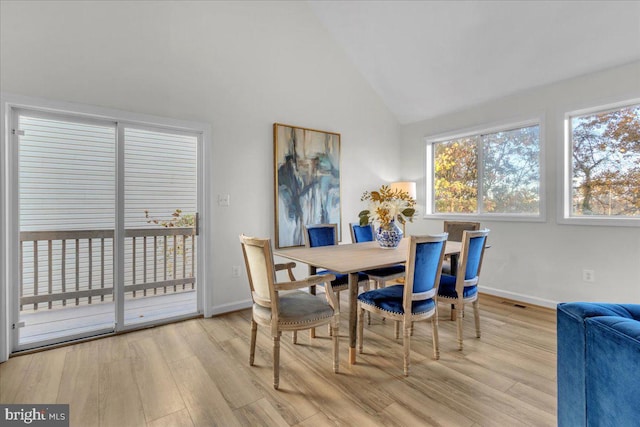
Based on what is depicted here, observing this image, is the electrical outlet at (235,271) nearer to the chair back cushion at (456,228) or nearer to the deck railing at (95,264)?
the deck railing at (95,264)

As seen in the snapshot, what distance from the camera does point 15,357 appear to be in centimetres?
230

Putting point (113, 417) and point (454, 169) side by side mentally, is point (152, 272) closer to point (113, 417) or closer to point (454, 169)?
point (113, 417)

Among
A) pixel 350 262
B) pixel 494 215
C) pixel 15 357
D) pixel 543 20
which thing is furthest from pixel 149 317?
pixel 543 20

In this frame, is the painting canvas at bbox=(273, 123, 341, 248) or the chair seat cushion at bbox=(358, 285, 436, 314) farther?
the painting canvas at bbox=(273, 123, 341, 248)

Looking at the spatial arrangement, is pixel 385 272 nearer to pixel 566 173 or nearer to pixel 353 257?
pixel 353 257

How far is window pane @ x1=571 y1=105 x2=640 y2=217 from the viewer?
2.88 meters

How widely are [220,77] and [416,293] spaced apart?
9.51ft

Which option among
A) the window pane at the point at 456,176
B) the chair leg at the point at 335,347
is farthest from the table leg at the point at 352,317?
the window pane at the point at 456,176

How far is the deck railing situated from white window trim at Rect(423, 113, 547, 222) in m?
3.36

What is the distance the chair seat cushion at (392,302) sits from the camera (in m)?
2.08

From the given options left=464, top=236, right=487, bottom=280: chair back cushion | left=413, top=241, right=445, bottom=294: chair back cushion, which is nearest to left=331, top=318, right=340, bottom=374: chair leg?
left=413, top=241, right=445, bottom=294: chair back cushion

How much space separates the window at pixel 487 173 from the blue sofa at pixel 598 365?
2.84 m

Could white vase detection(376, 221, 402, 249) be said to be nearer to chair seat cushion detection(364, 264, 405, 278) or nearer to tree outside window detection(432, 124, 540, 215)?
chair seat cushion detection(364, 264, 405, 278)

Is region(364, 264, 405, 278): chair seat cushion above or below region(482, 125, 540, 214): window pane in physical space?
below
